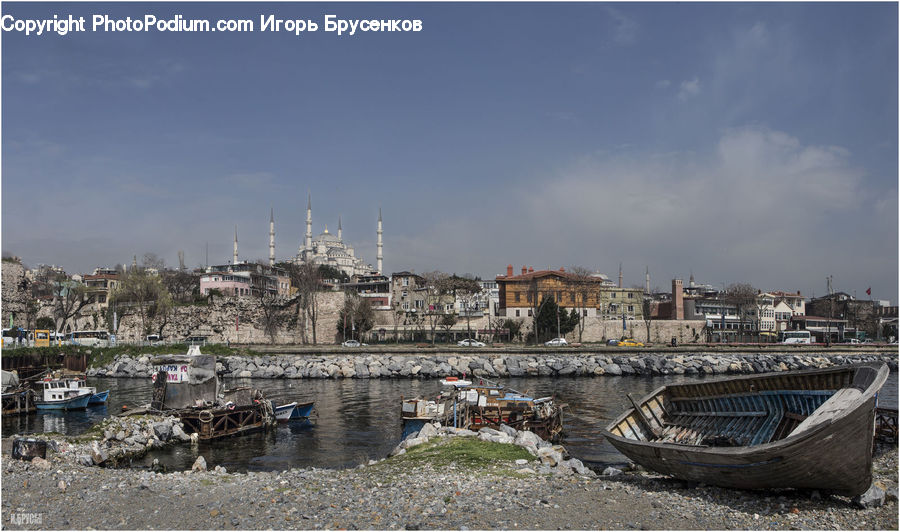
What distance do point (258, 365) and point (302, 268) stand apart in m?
25.4

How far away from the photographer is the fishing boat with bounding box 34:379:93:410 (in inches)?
1136

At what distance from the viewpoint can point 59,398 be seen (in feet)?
95.2

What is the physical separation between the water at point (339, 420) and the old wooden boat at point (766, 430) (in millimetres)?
2772

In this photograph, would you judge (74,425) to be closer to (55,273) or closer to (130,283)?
(130,283)

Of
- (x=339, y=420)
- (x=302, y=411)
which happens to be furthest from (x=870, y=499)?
(x=339, y=420)

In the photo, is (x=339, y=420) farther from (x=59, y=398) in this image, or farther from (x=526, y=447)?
(x=59, y=398)

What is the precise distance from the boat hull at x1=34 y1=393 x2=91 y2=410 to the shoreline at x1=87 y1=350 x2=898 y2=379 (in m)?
13.6

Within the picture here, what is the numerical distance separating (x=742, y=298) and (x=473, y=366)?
5214 centimetres

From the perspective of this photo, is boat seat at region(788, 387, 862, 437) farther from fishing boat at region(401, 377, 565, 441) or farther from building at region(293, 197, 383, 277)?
building at region(293, 197, 383, 277)

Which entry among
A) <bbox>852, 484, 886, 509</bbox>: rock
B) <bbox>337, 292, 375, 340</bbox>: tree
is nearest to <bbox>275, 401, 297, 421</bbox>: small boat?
<bbox>852, 484, 886, 509</bbox>: rock

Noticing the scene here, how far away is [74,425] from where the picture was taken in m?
25.8

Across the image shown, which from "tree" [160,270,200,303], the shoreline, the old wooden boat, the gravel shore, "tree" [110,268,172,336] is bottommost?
the shoreline

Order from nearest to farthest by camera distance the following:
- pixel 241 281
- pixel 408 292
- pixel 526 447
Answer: pixel 526 447 → pixel 241 281 → pixel 408 292

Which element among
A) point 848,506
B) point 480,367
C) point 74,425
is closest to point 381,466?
point 848,506
